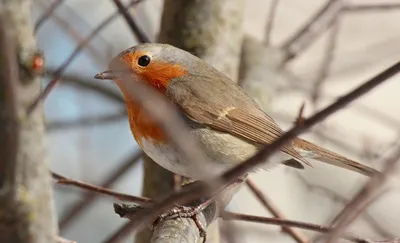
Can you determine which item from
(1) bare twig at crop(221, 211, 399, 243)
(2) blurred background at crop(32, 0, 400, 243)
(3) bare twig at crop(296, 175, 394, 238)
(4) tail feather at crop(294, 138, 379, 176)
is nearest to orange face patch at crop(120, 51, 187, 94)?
(2) blurred background at crop(32, 0, 400, 243)

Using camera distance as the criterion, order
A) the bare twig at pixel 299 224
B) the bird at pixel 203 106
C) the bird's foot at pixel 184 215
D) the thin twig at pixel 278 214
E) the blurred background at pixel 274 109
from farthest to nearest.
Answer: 1. the blurred background at pixel 274 109
2. the bird at pixel 203 106
3. the thin twig at pixel 278 214
4. the bird's foot at pixel 184 215
5. the bare twig at pixel 299 224

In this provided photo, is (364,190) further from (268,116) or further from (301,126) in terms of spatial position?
(268,116)

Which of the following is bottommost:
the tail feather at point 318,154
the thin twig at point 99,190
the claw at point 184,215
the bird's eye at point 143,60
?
the thin twig at point 99,190

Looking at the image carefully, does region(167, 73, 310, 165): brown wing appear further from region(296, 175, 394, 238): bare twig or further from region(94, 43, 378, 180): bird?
region(296, 175, 394, 238): bare twig

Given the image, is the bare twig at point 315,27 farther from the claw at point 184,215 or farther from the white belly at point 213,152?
the claw at point 184,215

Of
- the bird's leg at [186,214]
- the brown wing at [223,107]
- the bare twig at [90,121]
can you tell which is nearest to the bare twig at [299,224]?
the bird's leg at [186,214]

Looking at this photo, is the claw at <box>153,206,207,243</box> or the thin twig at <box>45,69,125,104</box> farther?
the thin twig at <box>45,69,125,104</box>

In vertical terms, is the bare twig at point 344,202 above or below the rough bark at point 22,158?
above
